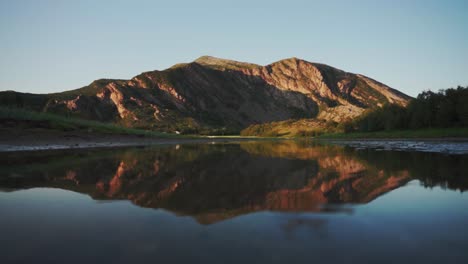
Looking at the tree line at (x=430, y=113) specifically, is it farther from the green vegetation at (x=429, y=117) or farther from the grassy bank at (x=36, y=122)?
the grassy bank at (x=36, y=122)

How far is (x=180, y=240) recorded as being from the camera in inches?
178

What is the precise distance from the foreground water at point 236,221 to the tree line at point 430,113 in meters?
75.2

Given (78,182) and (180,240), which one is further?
(78,182)

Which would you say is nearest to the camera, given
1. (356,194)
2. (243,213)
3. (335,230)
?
(335,230)

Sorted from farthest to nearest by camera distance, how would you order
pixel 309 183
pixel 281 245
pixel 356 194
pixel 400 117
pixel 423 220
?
1. pixel 400 117
2. pixel 309 183
3. pixel 356 194
4. pixel 423 220
5. pixel 281 245

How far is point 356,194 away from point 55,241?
697cm

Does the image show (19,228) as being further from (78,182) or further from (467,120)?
(467,120)

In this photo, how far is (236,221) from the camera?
556 centimetres

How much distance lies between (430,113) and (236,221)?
298 ft

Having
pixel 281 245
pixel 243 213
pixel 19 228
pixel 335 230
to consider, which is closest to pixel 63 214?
pixel 19 228

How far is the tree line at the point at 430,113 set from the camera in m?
71.4

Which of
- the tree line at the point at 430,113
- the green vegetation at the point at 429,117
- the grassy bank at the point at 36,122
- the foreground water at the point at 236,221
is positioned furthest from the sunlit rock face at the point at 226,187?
the tree line at the point at 430,113

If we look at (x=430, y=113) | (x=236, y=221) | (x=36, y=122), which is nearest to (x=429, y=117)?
(x=430, y=113)

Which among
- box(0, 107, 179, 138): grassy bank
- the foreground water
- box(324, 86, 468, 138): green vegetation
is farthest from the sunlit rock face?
box(324, 86, 468, 138): green vegetation
